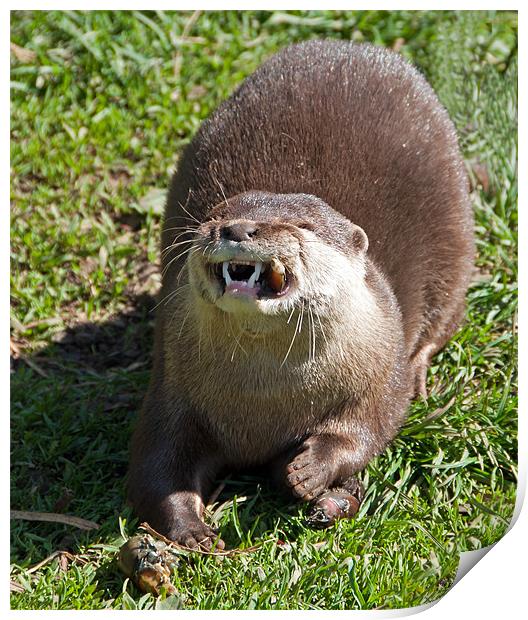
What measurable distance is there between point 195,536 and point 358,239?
0.96 metres

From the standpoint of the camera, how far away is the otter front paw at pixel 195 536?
332 cm

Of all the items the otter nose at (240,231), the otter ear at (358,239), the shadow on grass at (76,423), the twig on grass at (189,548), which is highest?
the otter nose at (240,231)

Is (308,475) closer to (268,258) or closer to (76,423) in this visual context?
(268,258)

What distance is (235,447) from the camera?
3.54m

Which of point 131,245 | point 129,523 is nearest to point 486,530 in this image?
point 129,523

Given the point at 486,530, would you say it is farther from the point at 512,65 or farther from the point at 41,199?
the point at 41,199

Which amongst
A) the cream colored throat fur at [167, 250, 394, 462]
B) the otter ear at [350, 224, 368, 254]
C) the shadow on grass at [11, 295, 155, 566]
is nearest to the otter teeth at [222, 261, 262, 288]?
the cream colored throat fur at [167, 250, 394, 462]

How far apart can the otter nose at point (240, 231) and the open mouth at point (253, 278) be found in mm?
67

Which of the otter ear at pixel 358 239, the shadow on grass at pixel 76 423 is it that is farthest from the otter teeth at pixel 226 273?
the shadow on grass at pixel 76 423

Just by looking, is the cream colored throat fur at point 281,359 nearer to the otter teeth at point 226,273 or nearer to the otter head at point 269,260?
the otter head at point 269,260

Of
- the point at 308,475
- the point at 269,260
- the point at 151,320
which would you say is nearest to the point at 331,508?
the point at 308,475

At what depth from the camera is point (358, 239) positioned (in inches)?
136

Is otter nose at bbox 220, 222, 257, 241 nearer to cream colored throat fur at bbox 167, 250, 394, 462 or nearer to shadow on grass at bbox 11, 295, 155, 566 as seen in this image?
cream colored throat fur at bbox 167, 250, 394, 462

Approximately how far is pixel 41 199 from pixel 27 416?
1.10 metres
